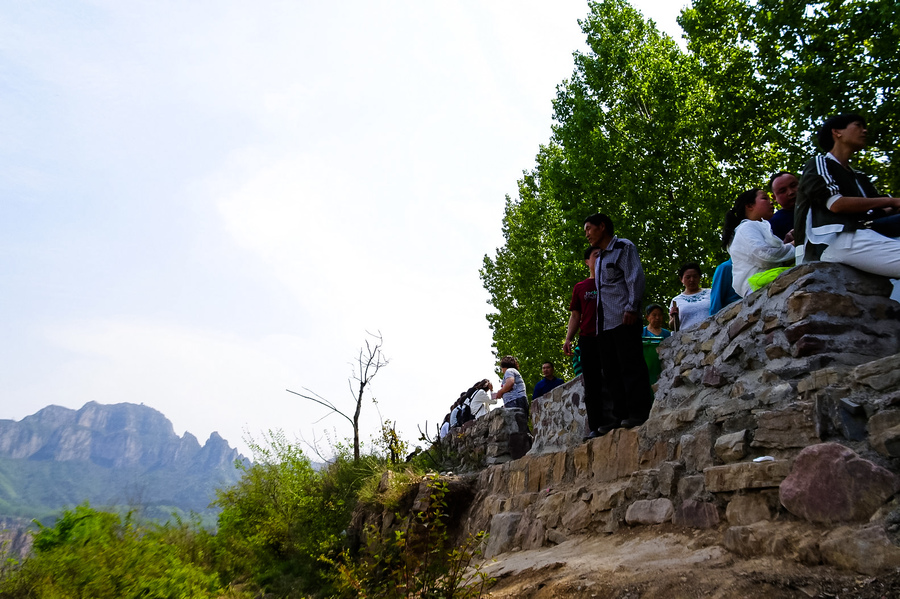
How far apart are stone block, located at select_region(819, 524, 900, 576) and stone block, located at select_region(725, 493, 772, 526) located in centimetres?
54

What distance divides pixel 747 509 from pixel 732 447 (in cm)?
40

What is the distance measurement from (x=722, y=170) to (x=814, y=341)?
8540 millimetres

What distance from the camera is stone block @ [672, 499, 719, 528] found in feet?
11.8

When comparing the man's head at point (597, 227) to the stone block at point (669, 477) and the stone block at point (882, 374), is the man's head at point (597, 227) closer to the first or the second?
the stone block at point (669, 477)

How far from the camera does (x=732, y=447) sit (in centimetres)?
365

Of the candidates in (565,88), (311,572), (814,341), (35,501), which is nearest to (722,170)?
(565,88)

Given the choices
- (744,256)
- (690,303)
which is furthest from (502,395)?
(744,256)

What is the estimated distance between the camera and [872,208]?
11.9 ft

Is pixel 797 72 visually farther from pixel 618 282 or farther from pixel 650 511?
pixel 650 511

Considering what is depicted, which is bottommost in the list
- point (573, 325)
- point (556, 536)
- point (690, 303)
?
point (556, 536)

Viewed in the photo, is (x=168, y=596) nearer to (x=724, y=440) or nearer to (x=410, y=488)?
(x=410, y=488)

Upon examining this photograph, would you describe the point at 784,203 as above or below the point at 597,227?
below

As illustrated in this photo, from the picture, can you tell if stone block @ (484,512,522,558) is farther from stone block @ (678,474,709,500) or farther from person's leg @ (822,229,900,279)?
person's leg @ (822,229,900,279)

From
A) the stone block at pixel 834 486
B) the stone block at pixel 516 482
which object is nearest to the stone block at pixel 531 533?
the stone block at pixel 516 482
